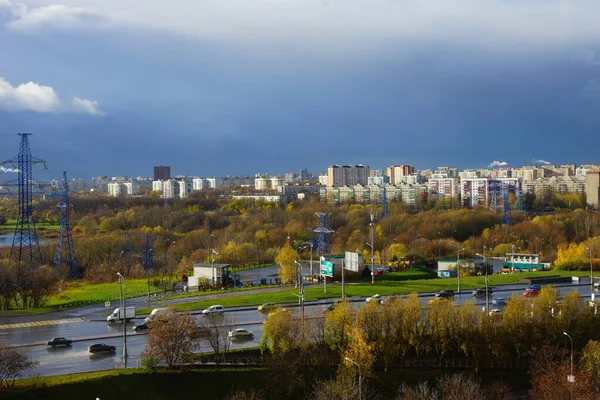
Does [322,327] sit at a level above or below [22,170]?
below

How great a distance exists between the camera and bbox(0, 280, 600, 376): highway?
2116 centimetres

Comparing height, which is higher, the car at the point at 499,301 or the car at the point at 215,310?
the car at the point at 215,310

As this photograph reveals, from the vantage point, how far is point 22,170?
146 feet

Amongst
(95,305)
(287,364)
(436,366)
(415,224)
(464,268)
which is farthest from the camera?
(415,224)

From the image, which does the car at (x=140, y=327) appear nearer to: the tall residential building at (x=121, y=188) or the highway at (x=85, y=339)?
the highway at (x=85, y=339)

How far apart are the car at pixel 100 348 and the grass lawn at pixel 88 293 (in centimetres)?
928

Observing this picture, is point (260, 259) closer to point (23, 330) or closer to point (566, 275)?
point (566, 275)

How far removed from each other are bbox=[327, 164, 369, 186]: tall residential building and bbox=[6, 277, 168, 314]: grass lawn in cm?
11855

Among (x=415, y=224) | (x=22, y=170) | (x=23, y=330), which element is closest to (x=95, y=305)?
(x=23, y=330)

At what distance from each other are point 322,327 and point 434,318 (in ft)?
14.6

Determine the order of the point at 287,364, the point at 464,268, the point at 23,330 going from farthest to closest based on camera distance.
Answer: the point at 464,268
the point at 23,330
the point at 287,364

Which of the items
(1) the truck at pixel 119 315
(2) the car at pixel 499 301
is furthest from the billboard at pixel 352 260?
(1) the truck at pixel 119 315

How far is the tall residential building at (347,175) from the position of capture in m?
161

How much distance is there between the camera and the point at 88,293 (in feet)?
125
